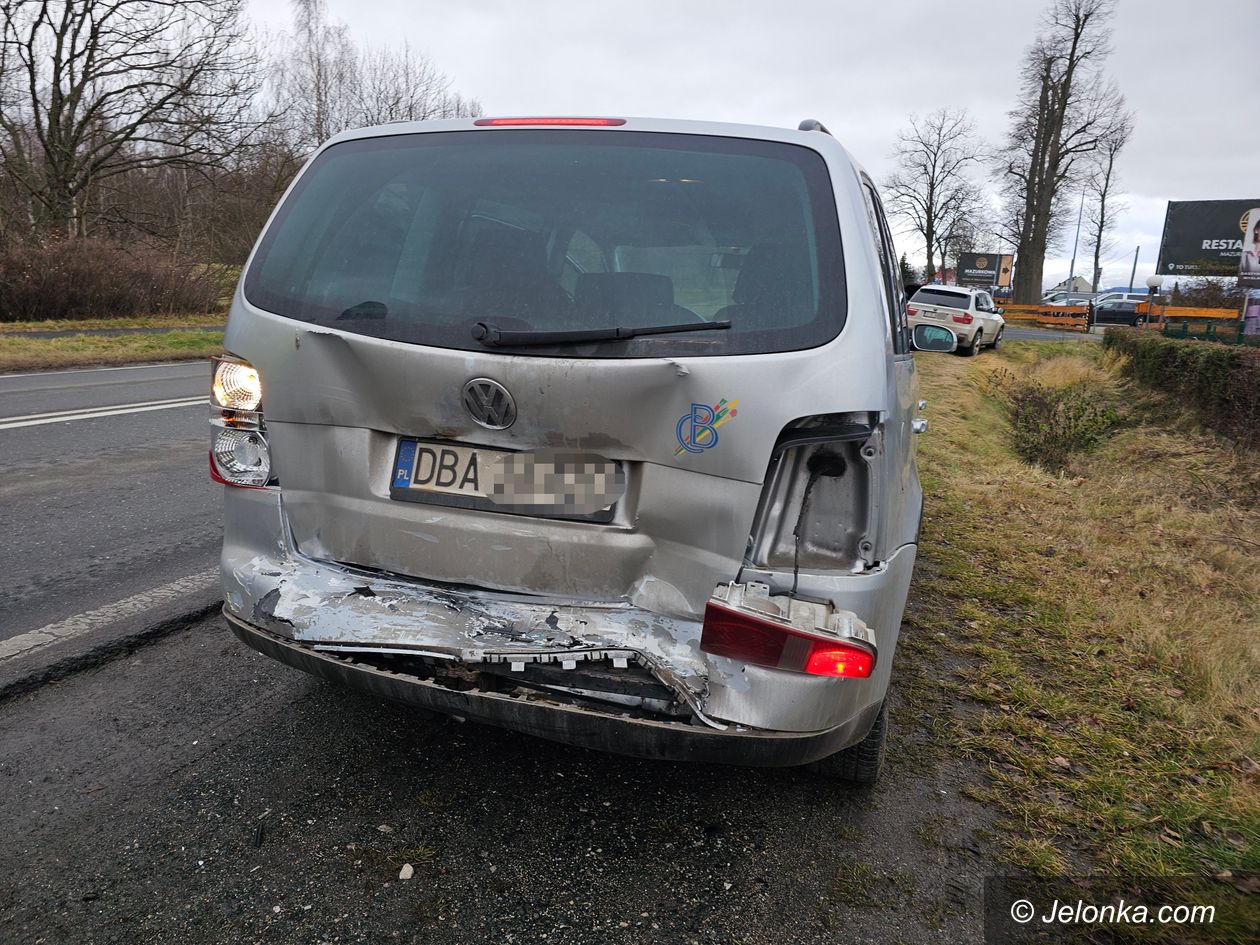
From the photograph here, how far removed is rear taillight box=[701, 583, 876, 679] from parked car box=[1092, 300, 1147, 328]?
4712cm

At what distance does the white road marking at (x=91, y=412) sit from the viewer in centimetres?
749

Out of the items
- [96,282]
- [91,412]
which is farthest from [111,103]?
[91,412]

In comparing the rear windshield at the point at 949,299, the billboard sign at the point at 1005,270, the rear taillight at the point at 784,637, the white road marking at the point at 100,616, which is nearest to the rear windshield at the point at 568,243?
the rear taillight at the point at 784,637

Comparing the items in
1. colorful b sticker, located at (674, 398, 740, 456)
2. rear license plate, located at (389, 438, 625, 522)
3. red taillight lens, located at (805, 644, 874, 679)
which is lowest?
red taillight lens, located at (805, 644, 874, 679)

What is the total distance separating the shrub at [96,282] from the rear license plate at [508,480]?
1912cm

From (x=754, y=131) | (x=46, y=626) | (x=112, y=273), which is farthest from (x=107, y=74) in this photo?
(x=754, y=131)

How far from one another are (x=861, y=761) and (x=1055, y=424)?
37.1 feet

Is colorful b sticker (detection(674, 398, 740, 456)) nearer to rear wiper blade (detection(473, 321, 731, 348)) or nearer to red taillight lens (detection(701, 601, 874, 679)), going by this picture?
rear wiper blade (detection(473, 321, 731, 348))

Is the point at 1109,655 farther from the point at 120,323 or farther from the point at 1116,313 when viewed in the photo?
the point at 1116,313

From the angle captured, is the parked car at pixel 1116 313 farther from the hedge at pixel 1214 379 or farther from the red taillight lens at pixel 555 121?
the red taillight lens at pixel 555 121

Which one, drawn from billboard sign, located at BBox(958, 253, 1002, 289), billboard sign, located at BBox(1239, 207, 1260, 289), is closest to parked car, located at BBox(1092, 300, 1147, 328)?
billboard sign, located at BBox(958, 253, 1002, 289)

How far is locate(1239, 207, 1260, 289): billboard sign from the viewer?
27494 millimetres

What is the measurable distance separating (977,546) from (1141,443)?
287 inches

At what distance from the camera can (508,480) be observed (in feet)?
7.50
